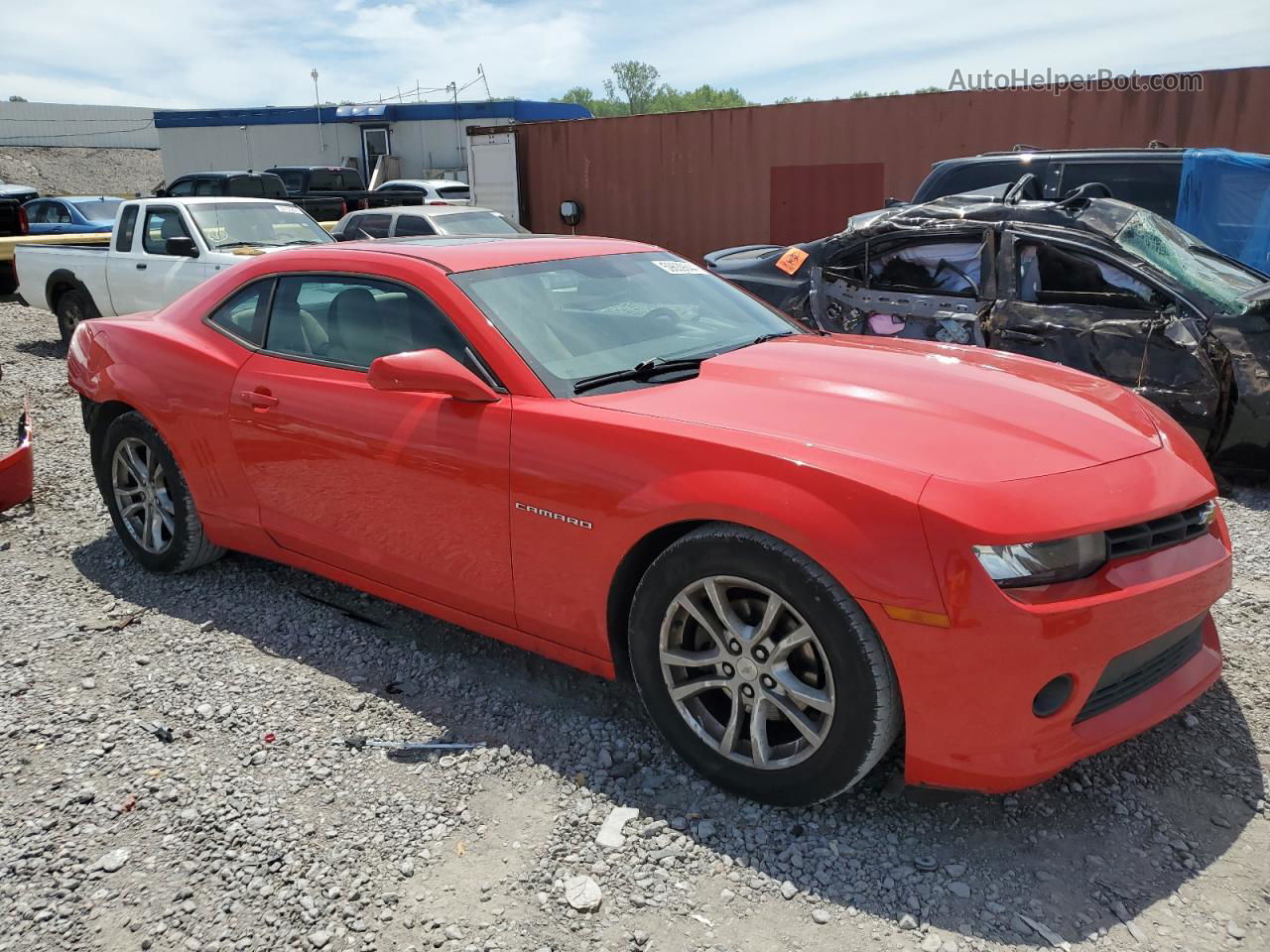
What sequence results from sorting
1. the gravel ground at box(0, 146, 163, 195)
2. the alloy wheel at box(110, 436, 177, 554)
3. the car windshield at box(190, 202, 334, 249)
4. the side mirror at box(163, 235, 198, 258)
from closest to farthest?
the alloy wheel at box(110, 436, 177, 554)
the side mirror at box(163, 235, 198, 258)
the car windshield at box(190, 202, 334, 249)
the gravel ground at box(0, 146, 163, 195)

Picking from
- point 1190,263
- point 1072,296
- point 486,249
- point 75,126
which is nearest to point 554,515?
point 486,249

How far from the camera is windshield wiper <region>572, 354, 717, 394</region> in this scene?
3.11 m

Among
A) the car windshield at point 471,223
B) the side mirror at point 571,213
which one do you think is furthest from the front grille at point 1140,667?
the side mirror at point 571,213

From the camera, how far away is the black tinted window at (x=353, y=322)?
3389mm

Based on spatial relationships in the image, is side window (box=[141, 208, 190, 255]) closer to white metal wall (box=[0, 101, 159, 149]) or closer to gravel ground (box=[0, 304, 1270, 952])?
gravel ground (box=[0, 304, 1270, 952])

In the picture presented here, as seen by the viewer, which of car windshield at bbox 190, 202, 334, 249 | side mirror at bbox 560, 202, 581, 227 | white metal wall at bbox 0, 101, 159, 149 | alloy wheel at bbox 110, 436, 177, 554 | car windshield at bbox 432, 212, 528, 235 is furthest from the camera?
white metal wall at bbox 0, 101, 159, 149

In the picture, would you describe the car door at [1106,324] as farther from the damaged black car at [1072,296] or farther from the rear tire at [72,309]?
the rear tire at [72,309]

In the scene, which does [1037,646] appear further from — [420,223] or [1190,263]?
[420,223]

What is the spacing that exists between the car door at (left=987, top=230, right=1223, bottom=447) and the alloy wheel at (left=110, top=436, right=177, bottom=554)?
4682 millimetres

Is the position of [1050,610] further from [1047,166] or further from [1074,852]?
[1047,166]

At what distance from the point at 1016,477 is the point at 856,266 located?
175 inches

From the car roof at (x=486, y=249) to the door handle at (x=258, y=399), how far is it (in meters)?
0.62

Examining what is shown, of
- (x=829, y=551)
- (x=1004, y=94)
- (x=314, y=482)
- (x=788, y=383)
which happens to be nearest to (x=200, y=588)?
(x=314, y=482)

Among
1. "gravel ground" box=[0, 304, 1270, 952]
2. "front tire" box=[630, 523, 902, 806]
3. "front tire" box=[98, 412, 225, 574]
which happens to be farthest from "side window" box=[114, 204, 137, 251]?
"front tire" box=[630, 523, 902, 806]
